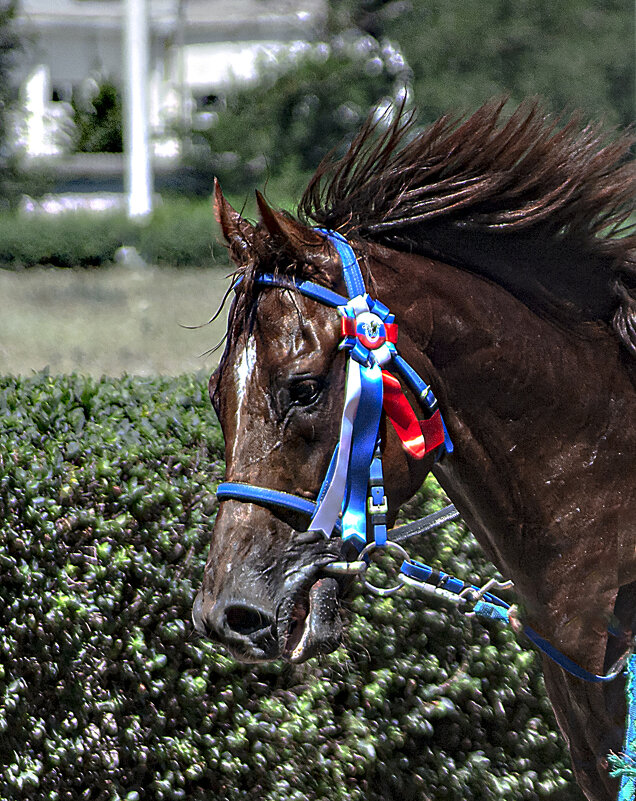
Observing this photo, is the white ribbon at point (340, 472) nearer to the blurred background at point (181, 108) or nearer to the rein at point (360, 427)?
the rein at point (360, 427)

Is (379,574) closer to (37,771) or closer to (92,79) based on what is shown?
(37,771)

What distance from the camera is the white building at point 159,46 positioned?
27.2 metres

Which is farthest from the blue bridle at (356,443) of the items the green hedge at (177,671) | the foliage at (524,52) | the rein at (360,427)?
the foliage at (524,52)

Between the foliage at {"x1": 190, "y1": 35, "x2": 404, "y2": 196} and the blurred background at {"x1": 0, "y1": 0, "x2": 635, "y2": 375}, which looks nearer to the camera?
the blurred background at {"x1": 0, "y1": 0, "x2": 635, "y2": 375}

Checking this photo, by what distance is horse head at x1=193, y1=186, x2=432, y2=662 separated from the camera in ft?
6.56

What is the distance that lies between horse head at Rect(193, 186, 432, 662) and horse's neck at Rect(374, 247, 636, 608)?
0.19 metres

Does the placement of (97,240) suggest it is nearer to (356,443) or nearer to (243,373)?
(243,373)

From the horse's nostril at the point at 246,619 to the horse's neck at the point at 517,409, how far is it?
1.89 ft

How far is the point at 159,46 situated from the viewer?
28797 mm

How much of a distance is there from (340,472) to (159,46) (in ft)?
→ 95.4

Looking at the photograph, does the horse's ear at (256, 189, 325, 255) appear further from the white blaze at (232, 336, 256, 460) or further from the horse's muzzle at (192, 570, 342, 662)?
the horse's muzzle at (192, 570, 342, 662)

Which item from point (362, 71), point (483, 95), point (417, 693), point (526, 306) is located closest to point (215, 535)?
point (526, 306)

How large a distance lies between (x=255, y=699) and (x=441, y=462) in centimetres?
162

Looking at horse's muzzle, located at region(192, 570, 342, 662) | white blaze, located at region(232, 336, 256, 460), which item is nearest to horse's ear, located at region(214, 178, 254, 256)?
white blaze, located at region(232, 336, 256, 460)
